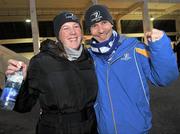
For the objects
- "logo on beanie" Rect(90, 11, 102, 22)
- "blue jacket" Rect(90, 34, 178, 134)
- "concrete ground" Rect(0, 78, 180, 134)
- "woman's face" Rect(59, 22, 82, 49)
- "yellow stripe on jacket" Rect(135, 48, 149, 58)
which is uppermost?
"logo on beanie" Rect(90, 11, 102, 22)

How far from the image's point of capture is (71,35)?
269cm

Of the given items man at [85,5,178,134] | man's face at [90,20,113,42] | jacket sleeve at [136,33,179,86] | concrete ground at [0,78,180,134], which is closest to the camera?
jacket sleeve at [136,33,179,86]

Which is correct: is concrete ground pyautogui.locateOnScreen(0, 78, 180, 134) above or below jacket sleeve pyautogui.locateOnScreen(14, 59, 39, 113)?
below

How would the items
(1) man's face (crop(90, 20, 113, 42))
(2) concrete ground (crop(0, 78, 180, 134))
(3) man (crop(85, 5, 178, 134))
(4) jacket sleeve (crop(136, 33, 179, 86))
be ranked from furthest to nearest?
1. (2) concrete ground (crop(0, 78, 180, 134))
2. (1) man's face (crop(90, 20, 113, 42))
3. (3) man (crop(85, 5, 178, 134))
4. (4) jacket sleeve (crop(136, 33, 179, 86))

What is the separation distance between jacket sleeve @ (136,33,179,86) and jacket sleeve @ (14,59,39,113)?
3.04 ft

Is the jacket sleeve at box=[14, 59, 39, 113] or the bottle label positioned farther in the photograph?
the jacket sleeve at box=[14, 59, 39, 113]

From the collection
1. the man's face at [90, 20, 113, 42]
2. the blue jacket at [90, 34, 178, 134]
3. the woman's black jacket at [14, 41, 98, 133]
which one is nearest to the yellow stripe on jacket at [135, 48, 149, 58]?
the blue jacket at [90, 34, 178, 134]

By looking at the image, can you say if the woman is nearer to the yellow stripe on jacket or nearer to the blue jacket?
the blue jacket

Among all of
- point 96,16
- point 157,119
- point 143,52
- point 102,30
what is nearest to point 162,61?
point 143,52

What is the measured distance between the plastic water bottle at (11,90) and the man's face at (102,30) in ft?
2.35

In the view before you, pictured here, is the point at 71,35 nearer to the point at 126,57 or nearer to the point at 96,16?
the point at 96,16

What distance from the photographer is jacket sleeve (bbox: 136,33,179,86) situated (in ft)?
7.97

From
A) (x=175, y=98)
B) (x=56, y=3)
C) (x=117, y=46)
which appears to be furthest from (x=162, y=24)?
(x=117, y=46)

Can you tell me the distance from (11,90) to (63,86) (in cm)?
42
